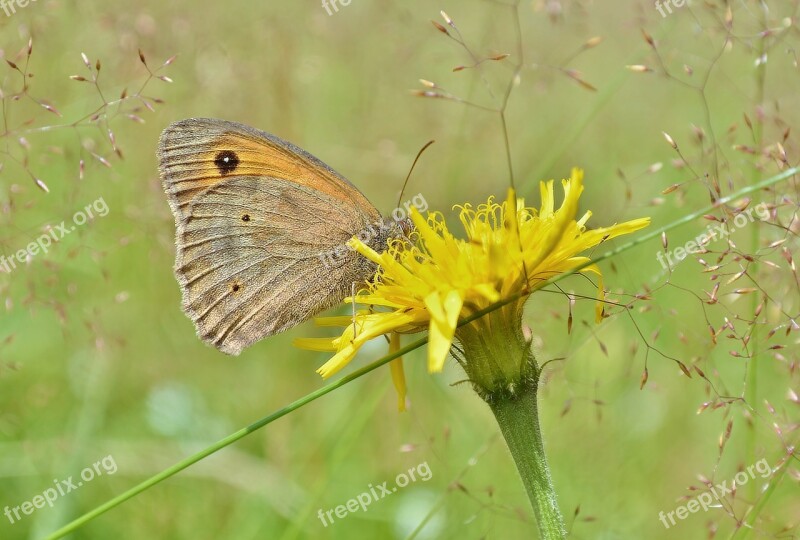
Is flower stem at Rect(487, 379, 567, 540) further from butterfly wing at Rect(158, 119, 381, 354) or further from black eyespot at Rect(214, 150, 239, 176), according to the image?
black eyespot at Rect(214, 150, 239, 176)

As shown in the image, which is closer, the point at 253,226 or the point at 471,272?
the point at 471,272

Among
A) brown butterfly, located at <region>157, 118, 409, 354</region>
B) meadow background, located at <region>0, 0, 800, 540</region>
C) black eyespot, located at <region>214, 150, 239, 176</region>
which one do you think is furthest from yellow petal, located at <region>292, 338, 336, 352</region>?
black eyespot, located at <region>214, 150, 239, 176</region>

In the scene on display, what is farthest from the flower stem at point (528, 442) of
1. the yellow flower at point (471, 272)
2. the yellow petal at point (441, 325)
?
the yellow petal at point (441, 325)

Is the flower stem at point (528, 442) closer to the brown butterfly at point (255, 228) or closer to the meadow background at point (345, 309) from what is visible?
the meadow background at point (345, 309)

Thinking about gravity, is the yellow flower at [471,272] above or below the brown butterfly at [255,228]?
below

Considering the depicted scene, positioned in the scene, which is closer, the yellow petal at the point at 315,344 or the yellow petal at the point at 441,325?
the yellow petal at the point at 441,325

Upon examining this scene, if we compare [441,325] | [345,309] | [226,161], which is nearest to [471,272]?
[441,325]

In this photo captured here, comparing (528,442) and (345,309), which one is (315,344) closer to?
(528,442)
